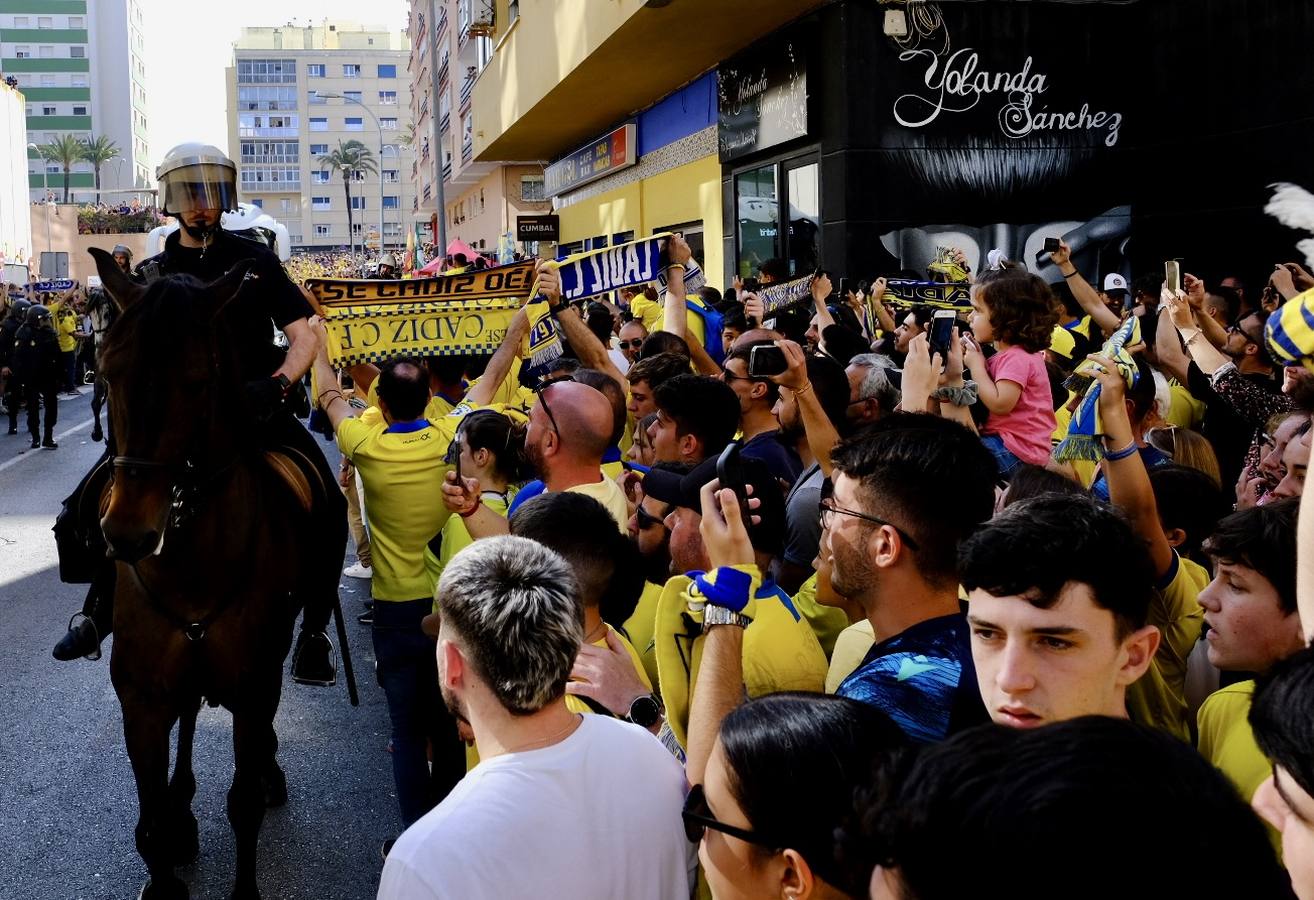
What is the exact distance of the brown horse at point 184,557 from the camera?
4.46 meters

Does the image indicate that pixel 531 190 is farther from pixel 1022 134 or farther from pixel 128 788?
pixel 128 788

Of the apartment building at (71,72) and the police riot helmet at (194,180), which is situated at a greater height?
the apartment building at (71,72)

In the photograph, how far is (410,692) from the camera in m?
5.02

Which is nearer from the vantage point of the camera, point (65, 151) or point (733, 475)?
point (733, 475)

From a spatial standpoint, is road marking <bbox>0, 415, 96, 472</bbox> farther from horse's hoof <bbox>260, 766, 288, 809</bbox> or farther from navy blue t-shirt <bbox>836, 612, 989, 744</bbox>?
navy blue t-shirt <bbox>836, 612, 989, 744</bbox>

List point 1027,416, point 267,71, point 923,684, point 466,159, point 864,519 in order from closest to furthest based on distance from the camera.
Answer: point 923,684 < point 864,519 < point 1027,416 < point 466,159 < point 267,71

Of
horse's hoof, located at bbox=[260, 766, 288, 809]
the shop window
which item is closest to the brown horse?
horse's hoof, located at bbox=[260, 766, 288, 809]

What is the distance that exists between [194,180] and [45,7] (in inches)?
5783

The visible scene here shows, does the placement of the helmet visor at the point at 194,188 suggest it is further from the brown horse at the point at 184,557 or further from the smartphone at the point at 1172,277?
the smartphone at the point at 1172,277

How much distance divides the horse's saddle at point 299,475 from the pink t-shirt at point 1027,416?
322cm

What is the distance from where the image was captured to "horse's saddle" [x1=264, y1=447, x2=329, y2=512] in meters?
5.47

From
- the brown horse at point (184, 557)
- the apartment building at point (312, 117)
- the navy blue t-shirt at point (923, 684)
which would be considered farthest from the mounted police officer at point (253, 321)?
the apartment building at point (312, 117)

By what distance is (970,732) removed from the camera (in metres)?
1.35

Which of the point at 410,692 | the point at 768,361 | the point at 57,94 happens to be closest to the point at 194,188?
the point at 410,692
